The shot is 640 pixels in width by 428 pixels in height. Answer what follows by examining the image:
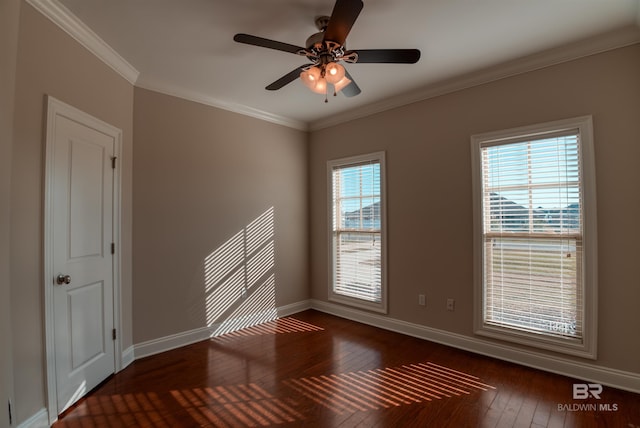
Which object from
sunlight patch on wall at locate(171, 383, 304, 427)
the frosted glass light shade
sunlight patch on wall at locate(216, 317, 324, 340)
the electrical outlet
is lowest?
sunlight patch on wall at locate(216, 317, 324, 340)

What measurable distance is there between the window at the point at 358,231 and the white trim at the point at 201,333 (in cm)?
73

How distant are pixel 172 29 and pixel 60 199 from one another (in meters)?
1.50

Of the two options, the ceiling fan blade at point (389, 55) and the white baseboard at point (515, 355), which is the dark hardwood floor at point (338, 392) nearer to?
the white baseboard at point (515, 355)

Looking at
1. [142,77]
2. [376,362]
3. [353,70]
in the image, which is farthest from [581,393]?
[142,77]

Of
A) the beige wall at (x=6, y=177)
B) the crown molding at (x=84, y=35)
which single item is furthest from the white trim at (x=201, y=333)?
the crown molding at (x=84, y=35)

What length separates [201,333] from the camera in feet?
11.8

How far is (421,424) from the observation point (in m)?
2.09

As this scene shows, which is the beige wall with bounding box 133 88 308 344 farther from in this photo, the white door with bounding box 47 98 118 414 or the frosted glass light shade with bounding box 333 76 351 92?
the frosted glass light shade with bounding box 333 76 351 92

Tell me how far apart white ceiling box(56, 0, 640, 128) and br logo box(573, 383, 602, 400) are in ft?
8.95

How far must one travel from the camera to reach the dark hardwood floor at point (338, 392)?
2.14 m

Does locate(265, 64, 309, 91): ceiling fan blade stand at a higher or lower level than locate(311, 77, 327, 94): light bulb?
higher

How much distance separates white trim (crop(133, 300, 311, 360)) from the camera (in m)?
3.17

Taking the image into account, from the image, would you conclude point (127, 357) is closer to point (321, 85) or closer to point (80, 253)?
point (80, 253)

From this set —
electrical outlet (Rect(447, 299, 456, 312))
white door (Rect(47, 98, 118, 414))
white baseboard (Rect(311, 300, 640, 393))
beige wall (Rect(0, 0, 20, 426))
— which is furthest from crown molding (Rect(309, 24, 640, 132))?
beige wall (Rect(0, 0, 20, 426))
